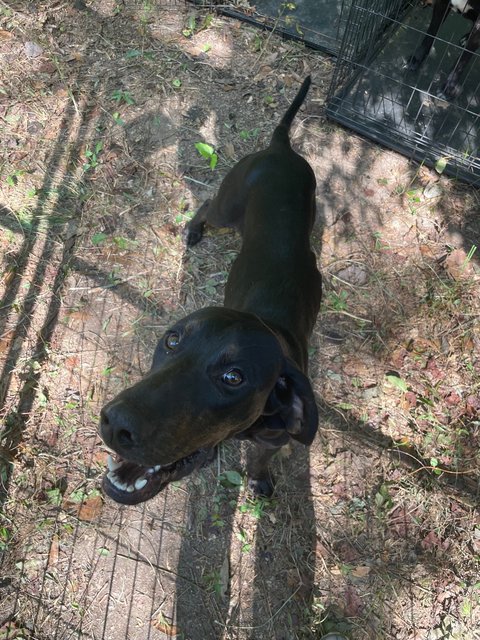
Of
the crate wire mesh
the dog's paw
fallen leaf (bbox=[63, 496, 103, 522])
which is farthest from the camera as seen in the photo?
the crate wire mesh

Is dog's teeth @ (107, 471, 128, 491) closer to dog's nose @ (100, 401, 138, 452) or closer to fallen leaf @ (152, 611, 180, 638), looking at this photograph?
dog's nose @ (100, 401, 138, 452)

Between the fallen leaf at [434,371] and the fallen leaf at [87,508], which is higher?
the fallen leaf at [434,371]

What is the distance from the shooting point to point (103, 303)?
14.1ft

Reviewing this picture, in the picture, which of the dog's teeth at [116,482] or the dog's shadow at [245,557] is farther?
the dog's shadow at [245,557]

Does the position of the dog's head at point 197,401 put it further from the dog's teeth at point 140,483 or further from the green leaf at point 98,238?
the green leaf at point 98,238

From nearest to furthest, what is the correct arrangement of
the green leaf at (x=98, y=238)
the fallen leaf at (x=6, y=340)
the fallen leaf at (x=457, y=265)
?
the fallen leaf at (x=6, y=340), the green leaf at (x=98, y=238), the fallen leaf at (x=457, y=265)

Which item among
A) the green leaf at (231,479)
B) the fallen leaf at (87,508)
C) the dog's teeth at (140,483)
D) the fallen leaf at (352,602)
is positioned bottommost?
the fallen leaf at (87,508)

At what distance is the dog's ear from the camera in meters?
2.31

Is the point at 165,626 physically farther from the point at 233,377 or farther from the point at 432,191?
the point at 432,191

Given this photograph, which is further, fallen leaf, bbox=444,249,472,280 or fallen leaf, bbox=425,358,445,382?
fallen leaf, bbox=444,249,472,280

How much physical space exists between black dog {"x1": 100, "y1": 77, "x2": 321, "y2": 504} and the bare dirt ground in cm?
79

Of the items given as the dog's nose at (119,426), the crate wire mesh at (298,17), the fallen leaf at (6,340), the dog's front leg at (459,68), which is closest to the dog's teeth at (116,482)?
the dog's nose at (119,426)

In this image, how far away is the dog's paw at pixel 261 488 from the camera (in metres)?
3.58

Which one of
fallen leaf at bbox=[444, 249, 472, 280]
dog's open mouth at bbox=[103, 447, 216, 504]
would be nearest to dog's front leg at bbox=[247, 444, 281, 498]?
dog's open mouth at bbox=[103, 447, 216, 504]
